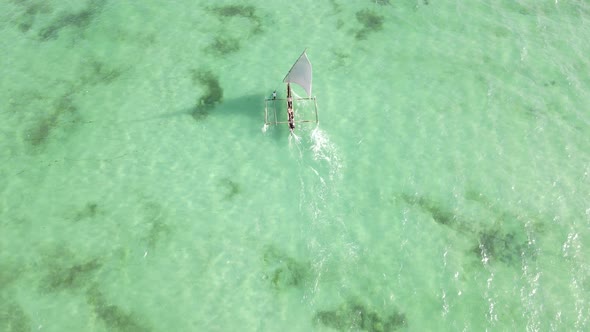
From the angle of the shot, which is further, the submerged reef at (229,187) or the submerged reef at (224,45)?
the submerged reef at (224,45)

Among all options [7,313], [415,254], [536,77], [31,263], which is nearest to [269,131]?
[415,254]

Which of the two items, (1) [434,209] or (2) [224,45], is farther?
(2) [224,45]

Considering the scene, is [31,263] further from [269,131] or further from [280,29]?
[280,29]

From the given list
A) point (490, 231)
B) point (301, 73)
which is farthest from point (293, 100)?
point (490, 231)

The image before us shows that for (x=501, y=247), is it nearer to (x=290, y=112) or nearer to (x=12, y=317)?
(x=290, y=112)

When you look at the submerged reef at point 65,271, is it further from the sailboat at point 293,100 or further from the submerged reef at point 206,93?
the sailboat at point 293,100

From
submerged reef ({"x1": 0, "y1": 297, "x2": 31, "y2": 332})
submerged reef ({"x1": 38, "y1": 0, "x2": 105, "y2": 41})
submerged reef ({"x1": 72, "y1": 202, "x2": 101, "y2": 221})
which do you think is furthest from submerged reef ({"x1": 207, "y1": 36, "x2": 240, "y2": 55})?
submerged reef ({"x1": 0, "y1": 297, "x2": 31, "y2": 332})

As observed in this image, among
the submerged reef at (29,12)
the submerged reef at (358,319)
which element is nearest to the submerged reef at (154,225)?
the submerged reef at (358,319)
